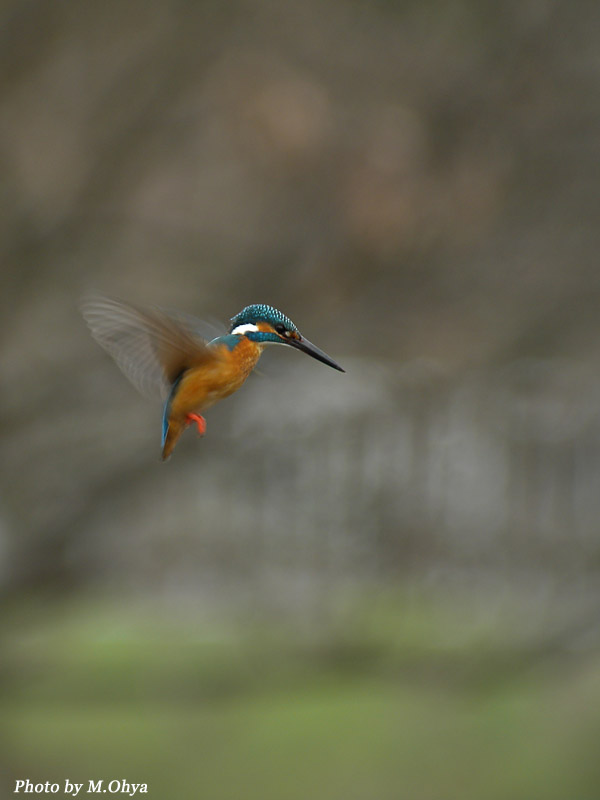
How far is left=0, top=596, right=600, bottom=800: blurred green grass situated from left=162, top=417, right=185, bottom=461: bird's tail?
126 inches

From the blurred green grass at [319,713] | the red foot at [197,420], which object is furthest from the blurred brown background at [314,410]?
the red foot at [197,420]

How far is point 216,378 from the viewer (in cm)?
66

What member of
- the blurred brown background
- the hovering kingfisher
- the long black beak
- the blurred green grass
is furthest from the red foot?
the blurred green grass

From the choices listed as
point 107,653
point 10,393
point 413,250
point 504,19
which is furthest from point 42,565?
point 107,653

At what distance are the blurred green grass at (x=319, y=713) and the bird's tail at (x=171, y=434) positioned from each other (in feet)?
10.5

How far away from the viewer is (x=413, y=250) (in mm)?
2805

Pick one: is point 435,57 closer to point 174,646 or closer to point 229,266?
point 229,266

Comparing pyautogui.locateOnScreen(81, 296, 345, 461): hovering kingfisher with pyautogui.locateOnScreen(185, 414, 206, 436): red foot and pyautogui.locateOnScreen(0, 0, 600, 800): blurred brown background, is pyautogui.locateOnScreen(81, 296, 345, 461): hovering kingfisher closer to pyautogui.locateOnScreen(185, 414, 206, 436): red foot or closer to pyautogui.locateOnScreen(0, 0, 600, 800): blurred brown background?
pyautogui.locateOnScreen(185, 414, 206, 436): red foot

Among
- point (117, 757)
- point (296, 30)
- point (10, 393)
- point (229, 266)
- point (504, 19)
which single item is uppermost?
point (296, 30)

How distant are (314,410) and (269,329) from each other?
4882mm

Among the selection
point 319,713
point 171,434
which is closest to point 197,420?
point 171,434

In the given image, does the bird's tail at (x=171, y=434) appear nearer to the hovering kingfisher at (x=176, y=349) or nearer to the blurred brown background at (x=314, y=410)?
the hovering kingfisher at (x=176, y=349)

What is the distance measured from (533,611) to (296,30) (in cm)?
321

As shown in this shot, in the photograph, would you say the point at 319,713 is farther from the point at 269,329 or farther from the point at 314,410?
the point at 269,329
